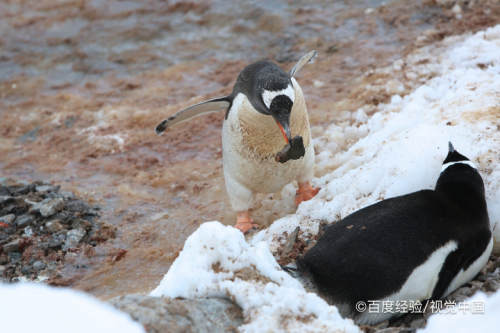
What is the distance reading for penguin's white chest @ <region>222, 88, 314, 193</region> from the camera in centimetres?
343

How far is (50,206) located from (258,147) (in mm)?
1880

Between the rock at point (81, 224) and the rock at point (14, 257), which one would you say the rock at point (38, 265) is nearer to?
the rock at point (14, 257)

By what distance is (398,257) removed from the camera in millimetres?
2287

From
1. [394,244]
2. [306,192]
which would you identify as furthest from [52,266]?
[394,244]

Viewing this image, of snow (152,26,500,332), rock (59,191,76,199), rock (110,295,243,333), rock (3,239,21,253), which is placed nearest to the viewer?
rock (110,295,243,333)

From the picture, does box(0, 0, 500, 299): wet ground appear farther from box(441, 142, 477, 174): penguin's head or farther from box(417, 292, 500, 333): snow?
box(417, 292, 500, 333): snow

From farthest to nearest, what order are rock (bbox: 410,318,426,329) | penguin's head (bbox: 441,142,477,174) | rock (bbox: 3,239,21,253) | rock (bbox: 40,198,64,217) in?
rock (bbox: 40,198,64,217), rock (bbox: 3,239,21,253), penguin's head (bbox: 441,142,477,174), rock (bbox: 410,318,426,329)

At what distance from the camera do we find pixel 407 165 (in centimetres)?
302

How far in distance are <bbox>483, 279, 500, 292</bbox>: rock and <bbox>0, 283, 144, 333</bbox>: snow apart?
1.60 meters

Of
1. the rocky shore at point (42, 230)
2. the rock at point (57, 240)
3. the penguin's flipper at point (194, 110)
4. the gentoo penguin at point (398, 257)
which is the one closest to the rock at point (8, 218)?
Result: the rocky shore at point (42, 230)

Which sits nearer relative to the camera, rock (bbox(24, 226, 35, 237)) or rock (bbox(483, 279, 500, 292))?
rock (bbox(483, 279, 500, 292))

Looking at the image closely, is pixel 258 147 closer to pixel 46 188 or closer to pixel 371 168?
pixel 371 168

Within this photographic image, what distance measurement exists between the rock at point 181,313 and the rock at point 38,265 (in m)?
2.05

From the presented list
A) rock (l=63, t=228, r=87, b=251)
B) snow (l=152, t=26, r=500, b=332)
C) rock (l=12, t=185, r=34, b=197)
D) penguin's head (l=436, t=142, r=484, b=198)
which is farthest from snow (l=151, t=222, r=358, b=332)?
rock (l=12, t=185, r=34, b=197)
